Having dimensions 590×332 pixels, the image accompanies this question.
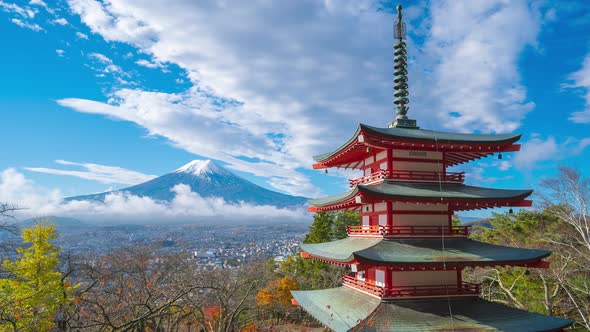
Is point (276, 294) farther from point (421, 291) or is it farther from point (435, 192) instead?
point (435, 192)

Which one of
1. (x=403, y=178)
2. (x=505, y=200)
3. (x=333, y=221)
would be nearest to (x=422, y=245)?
(x=403, y=178)

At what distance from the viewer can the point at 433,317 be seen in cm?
1188

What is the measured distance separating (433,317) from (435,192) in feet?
13.5

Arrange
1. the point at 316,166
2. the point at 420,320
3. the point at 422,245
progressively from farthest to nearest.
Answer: the point at 316,166 < the point at 422,245 < the point at 420,320

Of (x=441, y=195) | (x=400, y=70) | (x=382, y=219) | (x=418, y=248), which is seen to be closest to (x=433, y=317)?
(x=418, y=248)

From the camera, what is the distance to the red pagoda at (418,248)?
38.8 feet

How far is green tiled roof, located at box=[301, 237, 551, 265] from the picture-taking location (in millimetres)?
11844

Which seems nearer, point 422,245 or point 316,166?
point 422,245

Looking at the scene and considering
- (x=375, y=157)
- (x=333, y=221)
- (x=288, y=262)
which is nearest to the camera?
(x=375, y=157)

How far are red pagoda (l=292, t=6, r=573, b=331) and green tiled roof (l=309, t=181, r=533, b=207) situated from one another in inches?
1.4

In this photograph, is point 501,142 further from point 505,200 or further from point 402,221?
point 402,221

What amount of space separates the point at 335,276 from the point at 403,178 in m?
26.3

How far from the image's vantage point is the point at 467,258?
39.6 feet

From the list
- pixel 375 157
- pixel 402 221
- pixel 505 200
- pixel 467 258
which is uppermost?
pixel 375 157
